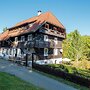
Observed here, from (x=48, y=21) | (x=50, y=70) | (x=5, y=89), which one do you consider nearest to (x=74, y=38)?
(x=48, y=21)

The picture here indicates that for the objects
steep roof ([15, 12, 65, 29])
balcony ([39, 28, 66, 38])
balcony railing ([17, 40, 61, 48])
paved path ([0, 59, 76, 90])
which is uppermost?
steep roof ([15, 12, 65, 29])

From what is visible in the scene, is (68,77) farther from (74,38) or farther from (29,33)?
(74,38)

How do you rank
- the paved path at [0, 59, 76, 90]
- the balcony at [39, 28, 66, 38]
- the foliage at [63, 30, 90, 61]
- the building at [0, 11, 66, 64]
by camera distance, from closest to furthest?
the paved path at [0, 59, 76, 90]
the building at [0, 11, 66, 64]
the balcony at [39, 28, 66, 38]
the foliage at [63, 30, 90, 61]

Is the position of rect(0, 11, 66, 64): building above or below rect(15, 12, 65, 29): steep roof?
below

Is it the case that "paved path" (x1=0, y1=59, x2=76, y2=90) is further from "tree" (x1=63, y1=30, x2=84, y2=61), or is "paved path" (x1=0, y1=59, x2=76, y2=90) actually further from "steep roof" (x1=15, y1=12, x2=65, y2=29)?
"tree" (x1=63, y1=30, x2=84, y2=61)

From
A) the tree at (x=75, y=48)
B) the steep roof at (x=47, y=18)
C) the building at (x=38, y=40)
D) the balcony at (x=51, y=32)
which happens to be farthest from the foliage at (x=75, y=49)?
the steep roof at (x=47, y=18)

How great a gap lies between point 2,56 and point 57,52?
13.3 meters

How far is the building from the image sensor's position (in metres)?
41.4

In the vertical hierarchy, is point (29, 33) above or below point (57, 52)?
above

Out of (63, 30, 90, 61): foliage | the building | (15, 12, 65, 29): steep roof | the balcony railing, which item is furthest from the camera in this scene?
(63, 30, 90, 61): foliage

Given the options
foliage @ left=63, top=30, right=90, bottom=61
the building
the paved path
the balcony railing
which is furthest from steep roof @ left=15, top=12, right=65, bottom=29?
foliage @ left=63, top=30, right=90, bottom=61

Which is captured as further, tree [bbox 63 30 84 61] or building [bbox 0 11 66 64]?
tree [bbox 63 30 84 61]

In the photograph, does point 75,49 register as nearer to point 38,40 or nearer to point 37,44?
point 38,40

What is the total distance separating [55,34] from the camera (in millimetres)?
45781
